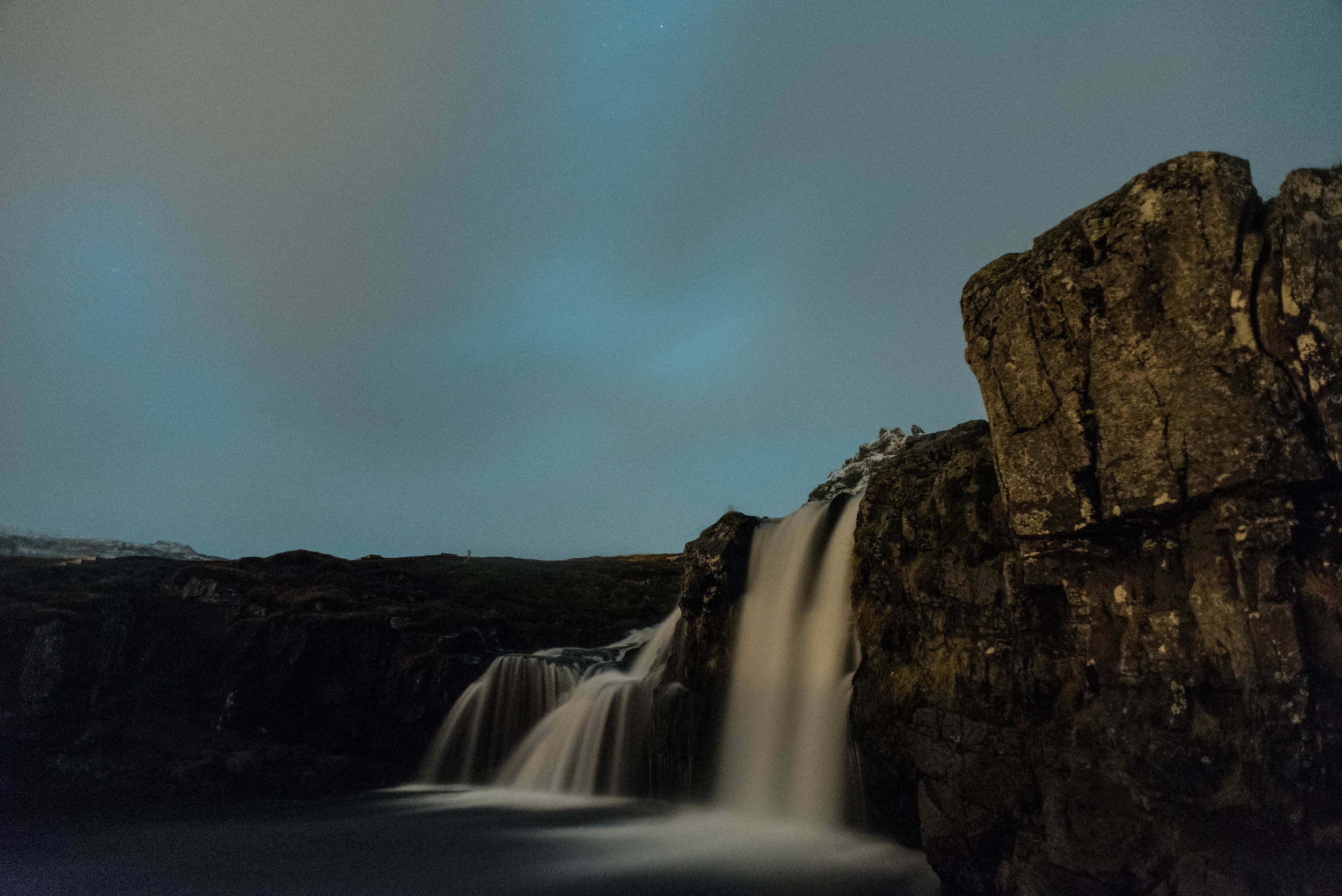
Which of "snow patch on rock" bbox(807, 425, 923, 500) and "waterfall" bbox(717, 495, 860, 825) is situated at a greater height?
"snow patch on rock" bbox(807, 425, 923, 500)

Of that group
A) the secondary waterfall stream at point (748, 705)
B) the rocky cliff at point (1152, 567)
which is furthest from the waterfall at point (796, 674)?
the rocky cliff at point (1152, 567)

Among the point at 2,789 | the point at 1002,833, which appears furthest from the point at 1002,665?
the point at 2,789

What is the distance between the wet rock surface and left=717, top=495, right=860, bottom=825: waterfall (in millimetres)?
15088

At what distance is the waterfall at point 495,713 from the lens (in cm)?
2881

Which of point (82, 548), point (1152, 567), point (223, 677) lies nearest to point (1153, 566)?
point (1152, 567)

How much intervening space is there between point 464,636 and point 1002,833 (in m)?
27.0

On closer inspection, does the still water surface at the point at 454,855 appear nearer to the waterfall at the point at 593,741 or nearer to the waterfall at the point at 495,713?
the waterfall at the point at 593,741

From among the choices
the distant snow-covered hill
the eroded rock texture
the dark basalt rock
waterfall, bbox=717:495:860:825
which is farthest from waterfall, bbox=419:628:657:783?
the distant snow-covered hill

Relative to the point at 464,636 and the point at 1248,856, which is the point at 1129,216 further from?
the point at 464,636

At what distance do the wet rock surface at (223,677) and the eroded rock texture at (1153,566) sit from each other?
25.2 metres

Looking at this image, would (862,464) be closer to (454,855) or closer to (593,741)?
(593,741)

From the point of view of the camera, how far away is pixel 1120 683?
10.6m

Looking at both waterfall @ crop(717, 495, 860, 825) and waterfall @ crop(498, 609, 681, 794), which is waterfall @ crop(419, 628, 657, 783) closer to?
waterfall @ crop(498, 609, 681, 794)

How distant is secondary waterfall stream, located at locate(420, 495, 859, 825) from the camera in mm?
19047
